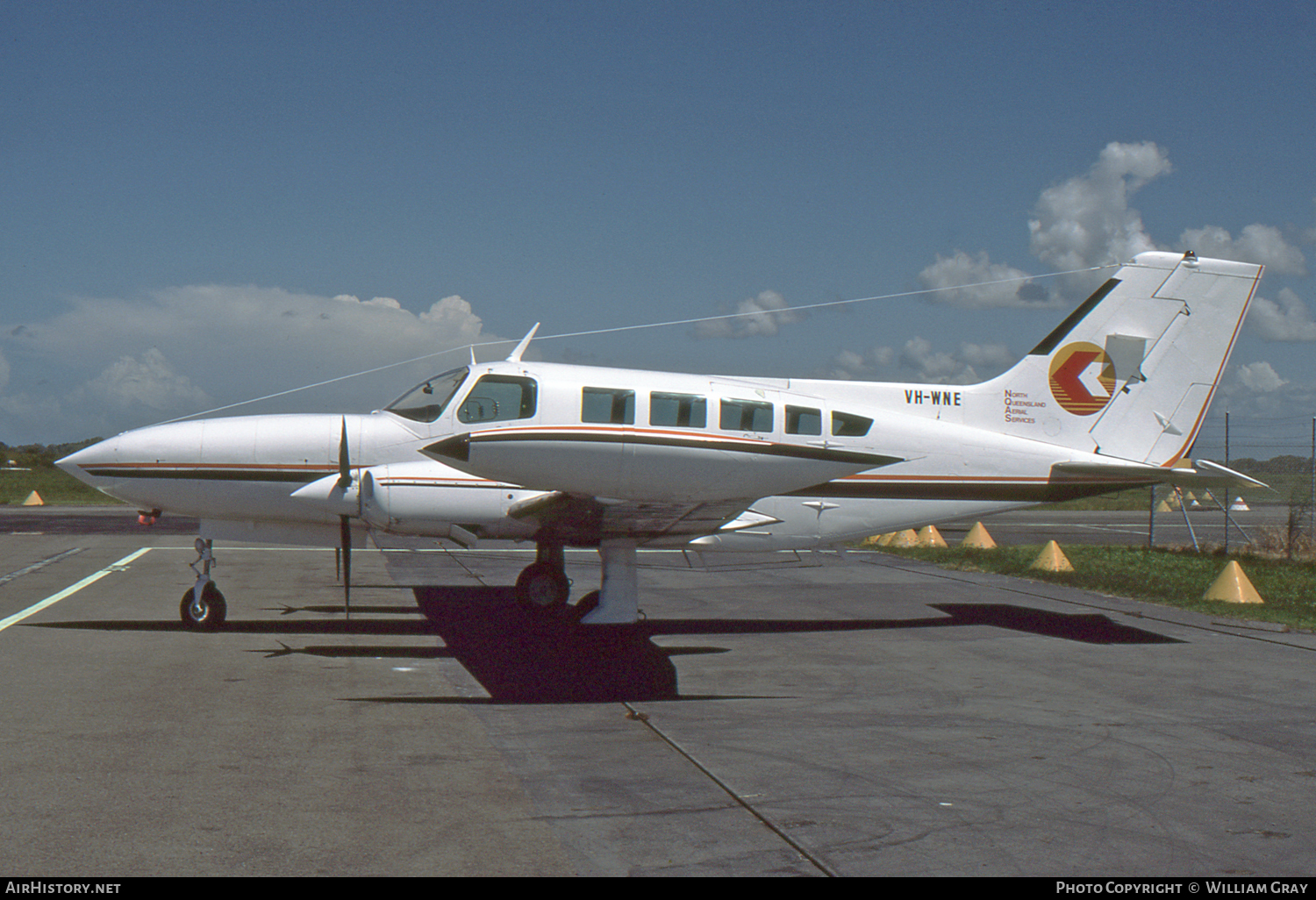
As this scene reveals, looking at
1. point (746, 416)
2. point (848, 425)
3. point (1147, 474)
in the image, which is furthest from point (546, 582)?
point (1147, 474)

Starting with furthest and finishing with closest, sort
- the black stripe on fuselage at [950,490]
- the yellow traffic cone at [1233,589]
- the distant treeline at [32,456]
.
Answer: the distant treeline at [32,456] < the yellow traffic cone at [1233,589] < the black stripe on fuselage at [950,490]

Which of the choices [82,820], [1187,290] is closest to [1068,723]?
[82,820]

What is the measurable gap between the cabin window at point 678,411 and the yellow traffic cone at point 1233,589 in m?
9.62

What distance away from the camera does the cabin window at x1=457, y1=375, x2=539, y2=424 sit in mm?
10836

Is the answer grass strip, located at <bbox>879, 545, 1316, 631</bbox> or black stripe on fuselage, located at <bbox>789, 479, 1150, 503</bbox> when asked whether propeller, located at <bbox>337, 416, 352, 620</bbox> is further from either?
grass strip, located at <bbox>879, 545, 1316, 631</bbox>

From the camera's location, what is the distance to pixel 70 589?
1552 centimetres

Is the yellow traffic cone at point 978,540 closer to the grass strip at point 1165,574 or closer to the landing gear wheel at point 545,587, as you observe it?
the grass strip at point 1165,574

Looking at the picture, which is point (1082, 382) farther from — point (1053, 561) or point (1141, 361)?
point (1053, 561)

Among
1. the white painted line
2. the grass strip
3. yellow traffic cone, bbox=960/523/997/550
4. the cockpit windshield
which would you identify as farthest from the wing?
yellow traffic cone, bbox=960/523/997/550

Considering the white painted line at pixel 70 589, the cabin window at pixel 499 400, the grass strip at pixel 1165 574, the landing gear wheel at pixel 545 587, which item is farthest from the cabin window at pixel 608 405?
the grass strip at pixel 1165 574

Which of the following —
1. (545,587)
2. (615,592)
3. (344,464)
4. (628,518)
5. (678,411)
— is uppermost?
(678,411)

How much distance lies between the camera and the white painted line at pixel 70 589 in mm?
12344

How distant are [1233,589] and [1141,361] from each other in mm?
4082

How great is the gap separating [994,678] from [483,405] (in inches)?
236
